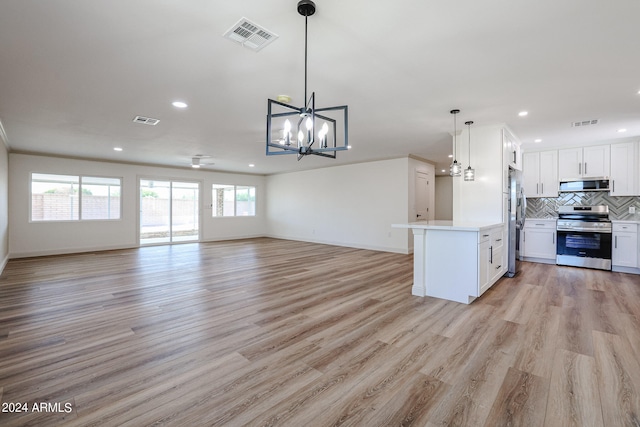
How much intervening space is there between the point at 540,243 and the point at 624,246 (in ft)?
3.94

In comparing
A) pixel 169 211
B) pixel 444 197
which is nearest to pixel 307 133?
pixel 169 211

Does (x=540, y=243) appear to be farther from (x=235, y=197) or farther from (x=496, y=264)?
(x=235, y=197)

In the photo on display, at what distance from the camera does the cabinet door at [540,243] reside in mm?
5848

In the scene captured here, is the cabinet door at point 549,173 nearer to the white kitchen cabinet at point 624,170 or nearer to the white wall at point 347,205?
the white kitchen cabinet at point 624,170

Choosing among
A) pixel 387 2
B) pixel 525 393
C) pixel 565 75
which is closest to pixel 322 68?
pixel 387 2

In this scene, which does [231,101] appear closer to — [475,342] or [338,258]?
[475,342]

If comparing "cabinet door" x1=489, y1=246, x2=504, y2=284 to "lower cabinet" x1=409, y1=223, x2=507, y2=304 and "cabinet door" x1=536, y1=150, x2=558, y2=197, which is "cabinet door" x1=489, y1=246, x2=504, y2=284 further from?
"cabinet door" x1=536, y1=150, x2=558, y2=197

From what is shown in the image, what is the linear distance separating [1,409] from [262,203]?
31.8 ft

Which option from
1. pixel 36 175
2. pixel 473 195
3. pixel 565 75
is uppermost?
pixel 565 75

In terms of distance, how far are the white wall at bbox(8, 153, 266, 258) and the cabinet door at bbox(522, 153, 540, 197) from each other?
8792 millimetres

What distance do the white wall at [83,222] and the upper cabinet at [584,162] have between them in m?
9.40

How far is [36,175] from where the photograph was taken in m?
6.90

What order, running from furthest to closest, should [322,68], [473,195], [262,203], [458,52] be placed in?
[262,203]
[473,195]
[322,68]
[458,52]

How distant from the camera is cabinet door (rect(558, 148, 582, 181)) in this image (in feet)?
18.7
